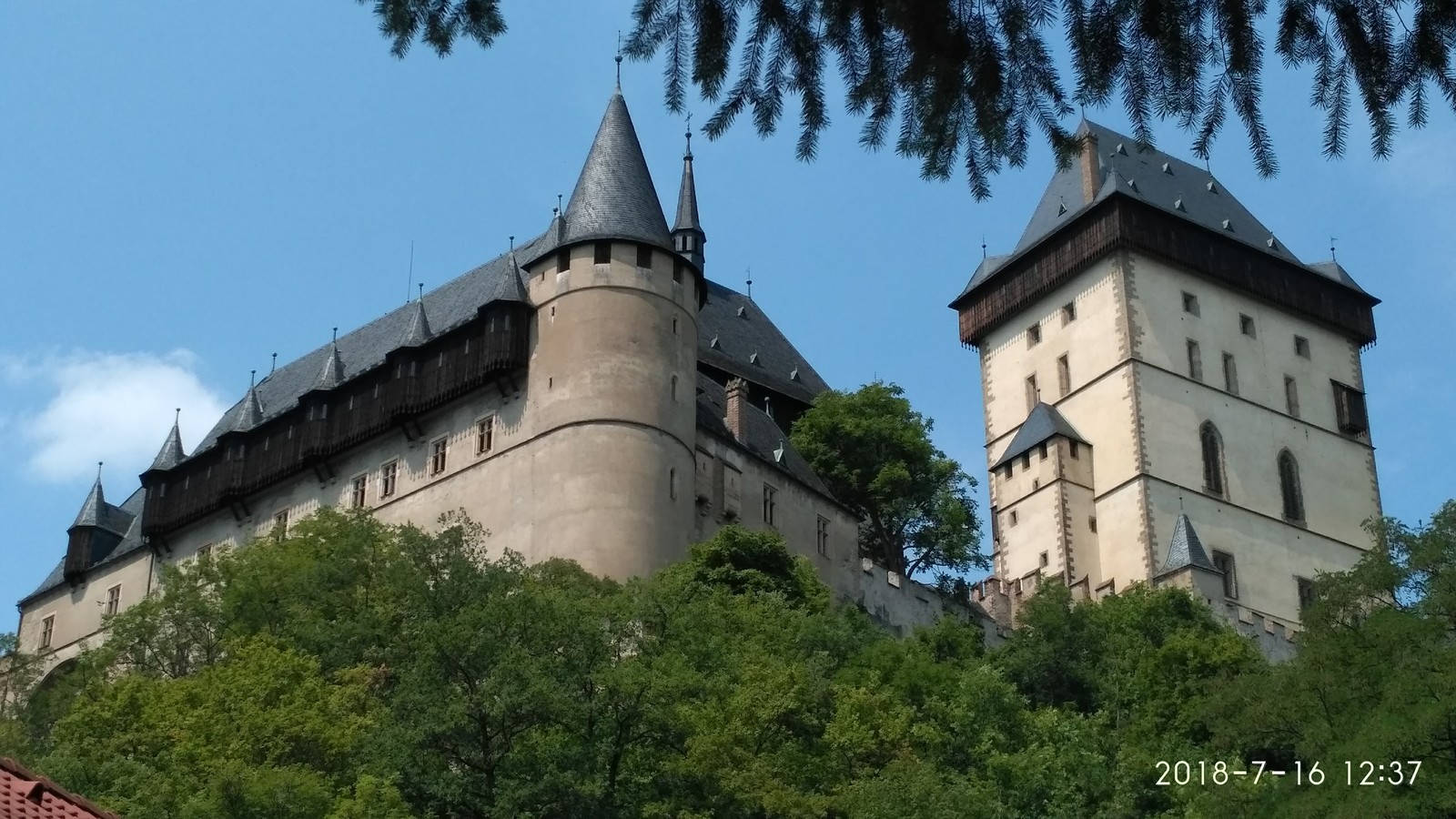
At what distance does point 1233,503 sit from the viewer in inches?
2020

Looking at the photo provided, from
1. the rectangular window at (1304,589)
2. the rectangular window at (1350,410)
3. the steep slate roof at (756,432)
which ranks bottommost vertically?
the rectangular window at (1304,589)

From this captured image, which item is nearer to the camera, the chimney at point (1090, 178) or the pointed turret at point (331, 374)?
the pointed turret at point (331, 374)

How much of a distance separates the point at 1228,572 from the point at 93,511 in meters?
27.1

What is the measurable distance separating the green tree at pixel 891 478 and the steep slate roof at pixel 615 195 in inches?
328

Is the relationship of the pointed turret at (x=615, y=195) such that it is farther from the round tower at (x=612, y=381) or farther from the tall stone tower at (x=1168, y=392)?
the tall stone tower at (x=1168, y=392)

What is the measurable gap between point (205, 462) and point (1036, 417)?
64.2 feet

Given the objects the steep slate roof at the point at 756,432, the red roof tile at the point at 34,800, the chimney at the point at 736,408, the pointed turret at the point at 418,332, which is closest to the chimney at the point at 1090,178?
the steep slate roof at the point at 756,432

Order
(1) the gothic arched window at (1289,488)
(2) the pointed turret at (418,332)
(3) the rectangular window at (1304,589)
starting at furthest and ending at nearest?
1. (1) the gothic arched window at (1289,488)
2. (3) the rectangular window at (1304,589)
3. (2) the pointed turret at (418,332)

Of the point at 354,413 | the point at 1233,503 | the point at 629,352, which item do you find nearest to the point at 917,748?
the point at 629,352

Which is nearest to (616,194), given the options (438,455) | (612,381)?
(612,381)

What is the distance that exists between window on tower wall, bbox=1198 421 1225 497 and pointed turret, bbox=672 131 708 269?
13.7m

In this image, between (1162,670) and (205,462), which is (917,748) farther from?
(205,462)

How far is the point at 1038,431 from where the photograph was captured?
52250mm

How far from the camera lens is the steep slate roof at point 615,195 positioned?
1684 inches
